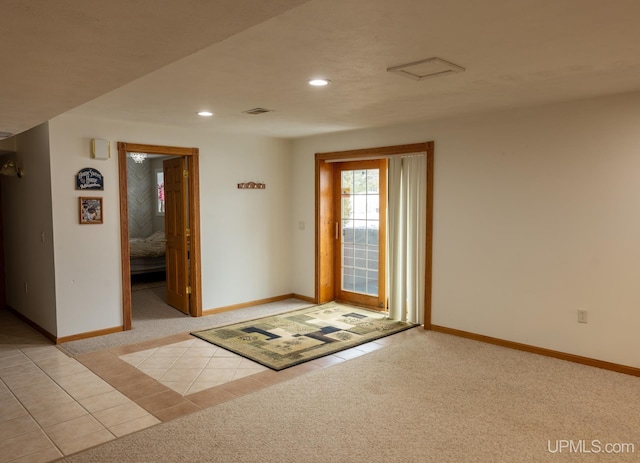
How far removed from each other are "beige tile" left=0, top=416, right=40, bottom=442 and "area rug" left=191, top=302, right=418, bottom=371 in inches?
70.5

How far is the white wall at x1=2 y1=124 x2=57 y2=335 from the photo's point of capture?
492cm

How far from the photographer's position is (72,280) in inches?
194

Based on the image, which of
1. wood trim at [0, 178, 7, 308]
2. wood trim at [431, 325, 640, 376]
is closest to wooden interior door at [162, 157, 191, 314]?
wood trim at [0, 178, 7, 308]

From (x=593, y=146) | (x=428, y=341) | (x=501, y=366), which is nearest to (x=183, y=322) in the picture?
(x=428, y=341)

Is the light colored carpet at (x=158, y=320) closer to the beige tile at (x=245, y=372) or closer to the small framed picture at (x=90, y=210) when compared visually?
the small framed picture at (x=90, y=210)

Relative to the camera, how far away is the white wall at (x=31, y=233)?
16.1ft

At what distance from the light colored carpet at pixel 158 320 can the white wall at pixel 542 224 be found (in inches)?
92.3

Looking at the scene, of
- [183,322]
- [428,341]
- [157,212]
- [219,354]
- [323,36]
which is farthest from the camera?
[157,212]

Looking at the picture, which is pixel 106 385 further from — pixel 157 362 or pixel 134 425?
pixel 134 425

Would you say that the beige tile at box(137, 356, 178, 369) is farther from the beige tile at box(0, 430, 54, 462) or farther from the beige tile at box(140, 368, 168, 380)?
the beige tile at box(0, 430, 54, 462)

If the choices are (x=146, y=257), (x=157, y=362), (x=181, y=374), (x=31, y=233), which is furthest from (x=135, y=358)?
(x=146, y=257)

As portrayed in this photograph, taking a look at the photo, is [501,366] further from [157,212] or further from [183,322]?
[157,212]

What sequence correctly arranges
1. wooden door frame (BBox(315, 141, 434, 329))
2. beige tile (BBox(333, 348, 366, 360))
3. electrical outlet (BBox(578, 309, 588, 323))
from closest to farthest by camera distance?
1. electrical outlet (BBox(578, 309, 588, 323))
2. beige tile (BBox(333, 348, 366, 360))
3. wooden door frame (BBox(315, 141, 434, 329))

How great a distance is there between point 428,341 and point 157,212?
6.79 metres
